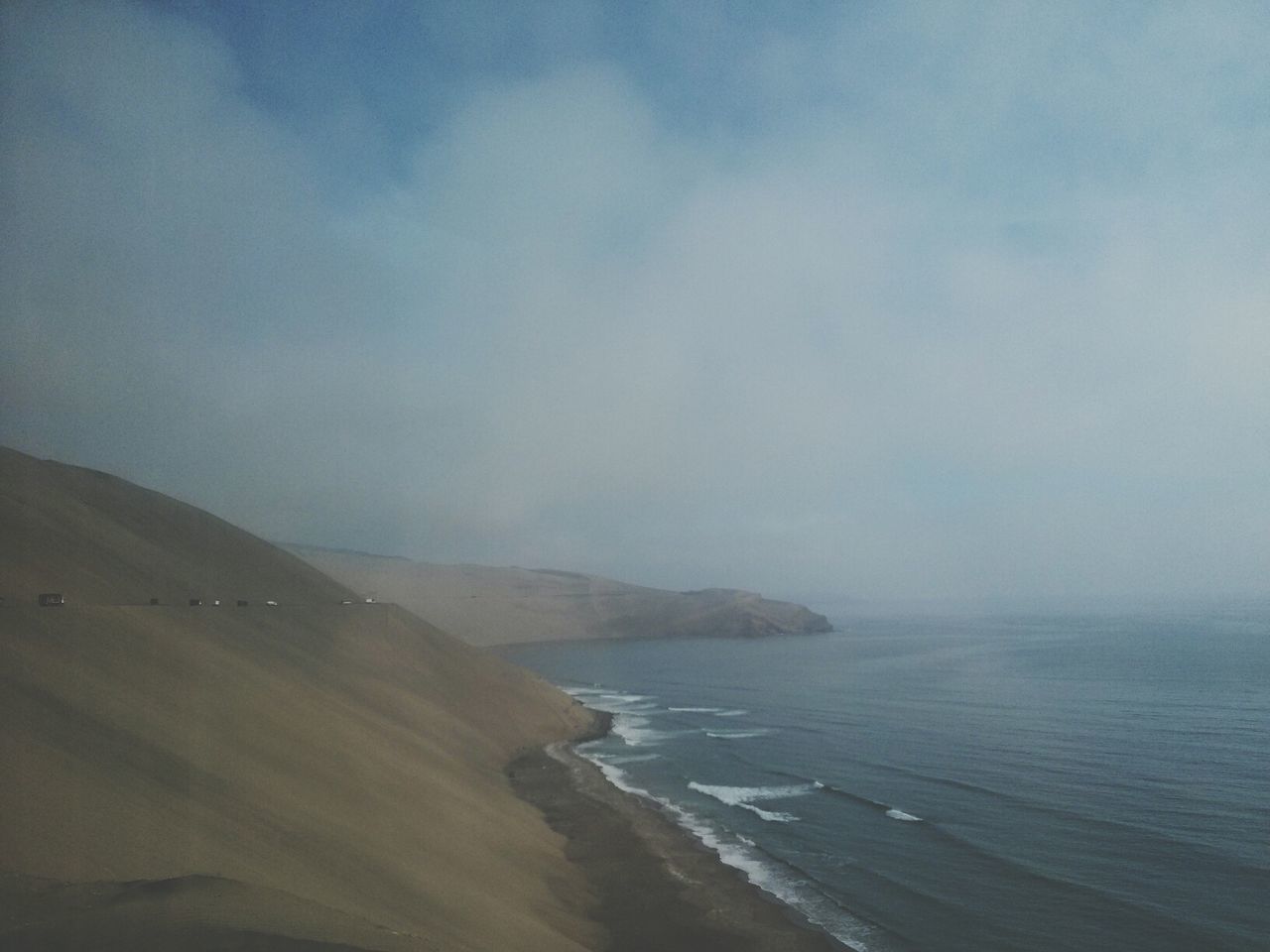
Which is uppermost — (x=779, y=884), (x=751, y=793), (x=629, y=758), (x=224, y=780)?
(x=224, y=780)

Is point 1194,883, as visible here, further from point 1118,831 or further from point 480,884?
point 480,884

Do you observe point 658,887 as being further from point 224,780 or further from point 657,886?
point 224,780

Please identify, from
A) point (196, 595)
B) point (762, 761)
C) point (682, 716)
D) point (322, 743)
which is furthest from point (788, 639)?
point (322, 743)

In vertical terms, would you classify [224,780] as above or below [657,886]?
above

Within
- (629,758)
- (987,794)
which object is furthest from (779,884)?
(629,758)

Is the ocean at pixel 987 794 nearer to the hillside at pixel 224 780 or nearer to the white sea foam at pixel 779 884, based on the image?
the white sea foam at pixel 779 884

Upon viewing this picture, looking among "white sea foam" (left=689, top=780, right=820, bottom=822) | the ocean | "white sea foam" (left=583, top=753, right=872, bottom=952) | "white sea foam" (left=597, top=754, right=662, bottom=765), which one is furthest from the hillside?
"white sea foam" (left=689, top=780, right=820, bottom=822)

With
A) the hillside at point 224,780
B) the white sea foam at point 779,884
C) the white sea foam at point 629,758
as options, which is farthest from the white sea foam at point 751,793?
the hillside at point 224,780
